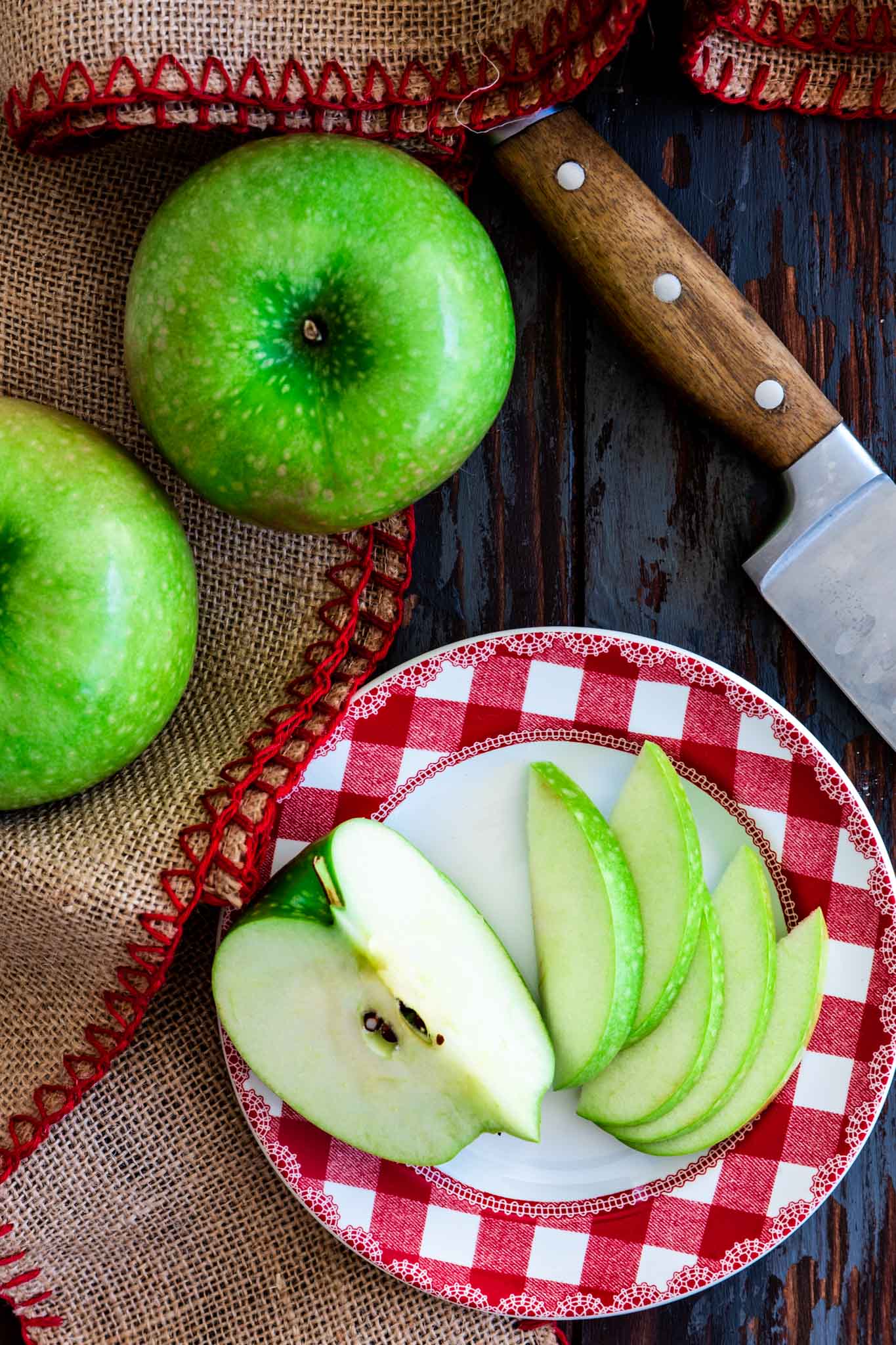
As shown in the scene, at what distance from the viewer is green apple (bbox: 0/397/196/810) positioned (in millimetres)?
673

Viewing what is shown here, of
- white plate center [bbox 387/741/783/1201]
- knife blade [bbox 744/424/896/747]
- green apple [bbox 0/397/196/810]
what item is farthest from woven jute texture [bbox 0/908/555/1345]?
knife blade [bbox 744/424/896/747]

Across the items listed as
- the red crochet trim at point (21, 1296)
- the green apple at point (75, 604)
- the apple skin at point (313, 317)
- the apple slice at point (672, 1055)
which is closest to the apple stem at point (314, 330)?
the apple skin at point (313, 317)

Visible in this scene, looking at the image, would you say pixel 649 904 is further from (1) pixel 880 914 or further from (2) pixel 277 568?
(2) pixel 277 568

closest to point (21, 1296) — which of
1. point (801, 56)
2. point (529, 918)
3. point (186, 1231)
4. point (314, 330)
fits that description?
point (186, 1231)

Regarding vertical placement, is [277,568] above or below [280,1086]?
above

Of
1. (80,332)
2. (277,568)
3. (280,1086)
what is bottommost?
(280,1086)

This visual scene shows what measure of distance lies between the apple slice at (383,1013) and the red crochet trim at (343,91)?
49 cm

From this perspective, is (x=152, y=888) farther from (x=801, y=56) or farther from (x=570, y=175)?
(x=801, y=56)

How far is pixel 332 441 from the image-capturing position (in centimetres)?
69

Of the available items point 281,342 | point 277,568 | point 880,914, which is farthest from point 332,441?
point 880,914

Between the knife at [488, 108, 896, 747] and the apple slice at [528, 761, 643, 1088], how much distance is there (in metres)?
0.22

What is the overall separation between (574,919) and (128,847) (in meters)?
0.33

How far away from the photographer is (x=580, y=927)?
2.74 ft

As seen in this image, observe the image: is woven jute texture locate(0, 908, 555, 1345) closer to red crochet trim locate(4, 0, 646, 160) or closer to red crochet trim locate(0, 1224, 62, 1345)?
red crochet trim locate(0, 1224, 62, 1345)
